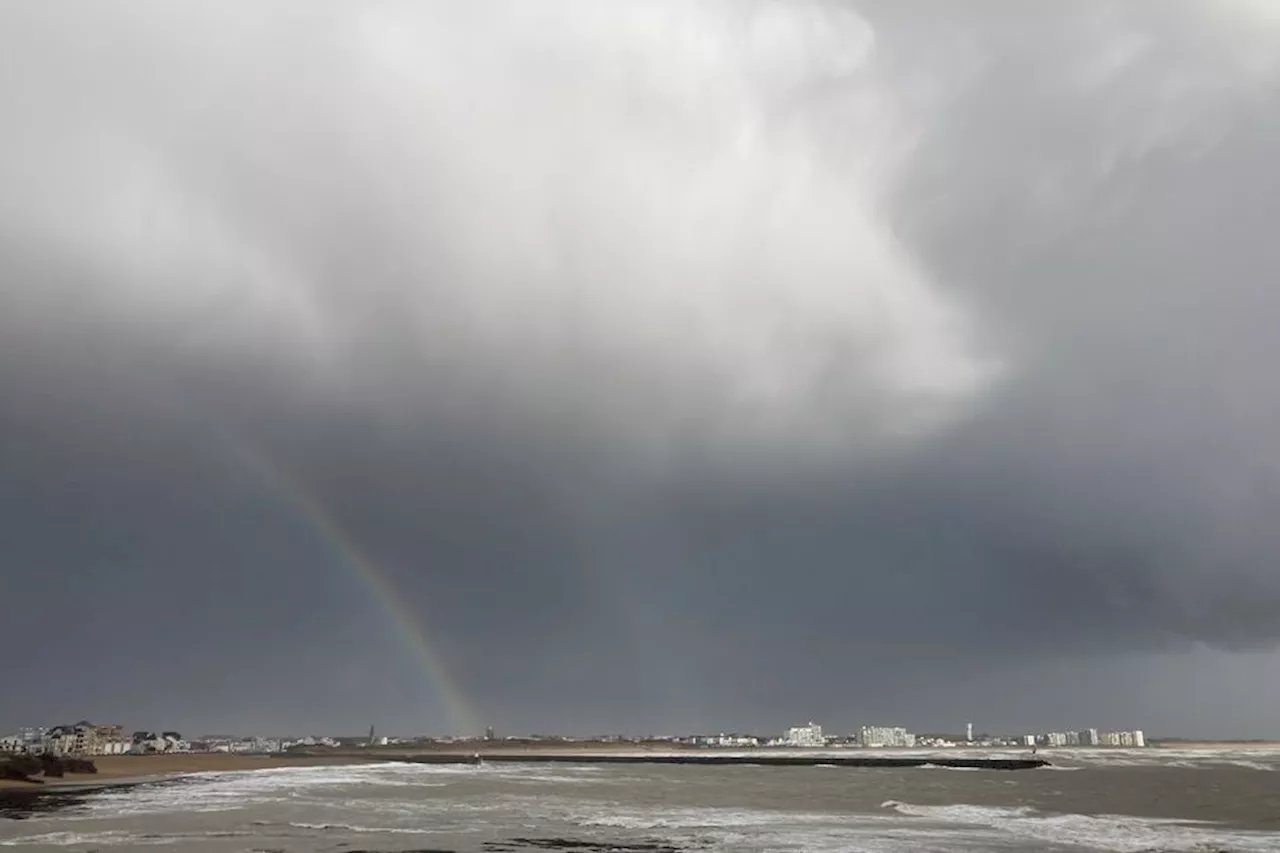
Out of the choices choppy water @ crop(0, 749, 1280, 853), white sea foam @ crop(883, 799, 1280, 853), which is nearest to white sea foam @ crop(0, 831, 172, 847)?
choppy water @ crop(0, 749, 1280, 853)

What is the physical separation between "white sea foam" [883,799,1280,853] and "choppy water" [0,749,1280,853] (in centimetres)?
10

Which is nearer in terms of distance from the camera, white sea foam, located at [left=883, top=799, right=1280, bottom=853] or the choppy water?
the choppy water

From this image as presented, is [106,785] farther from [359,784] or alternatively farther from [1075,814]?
[1075,814]

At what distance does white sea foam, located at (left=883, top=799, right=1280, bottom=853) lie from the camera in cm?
3684

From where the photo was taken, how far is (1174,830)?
141 feet

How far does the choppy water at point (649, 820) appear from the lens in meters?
35.1

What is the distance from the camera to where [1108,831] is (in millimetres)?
42844

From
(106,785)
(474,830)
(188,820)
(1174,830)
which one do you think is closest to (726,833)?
(474,830)

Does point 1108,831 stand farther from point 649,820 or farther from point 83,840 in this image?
point 83,840

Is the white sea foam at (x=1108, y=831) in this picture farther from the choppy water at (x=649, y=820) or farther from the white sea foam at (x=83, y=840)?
the white sea foam at (x=83, y=840)

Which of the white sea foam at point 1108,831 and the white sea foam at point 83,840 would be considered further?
the white sea foam at point 1108,831

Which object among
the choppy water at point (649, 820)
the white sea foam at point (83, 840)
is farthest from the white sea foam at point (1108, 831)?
the white sea foam at point (83, 840)

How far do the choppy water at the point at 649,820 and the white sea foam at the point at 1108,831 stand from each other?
0.34 ft

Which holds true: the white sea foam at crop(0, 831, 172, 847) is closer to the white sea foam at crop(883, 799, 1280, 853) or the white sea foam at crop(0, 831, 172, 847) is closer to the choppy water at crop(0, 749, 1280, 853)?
the choppy water at crop(0, 749, 1280, 853)
